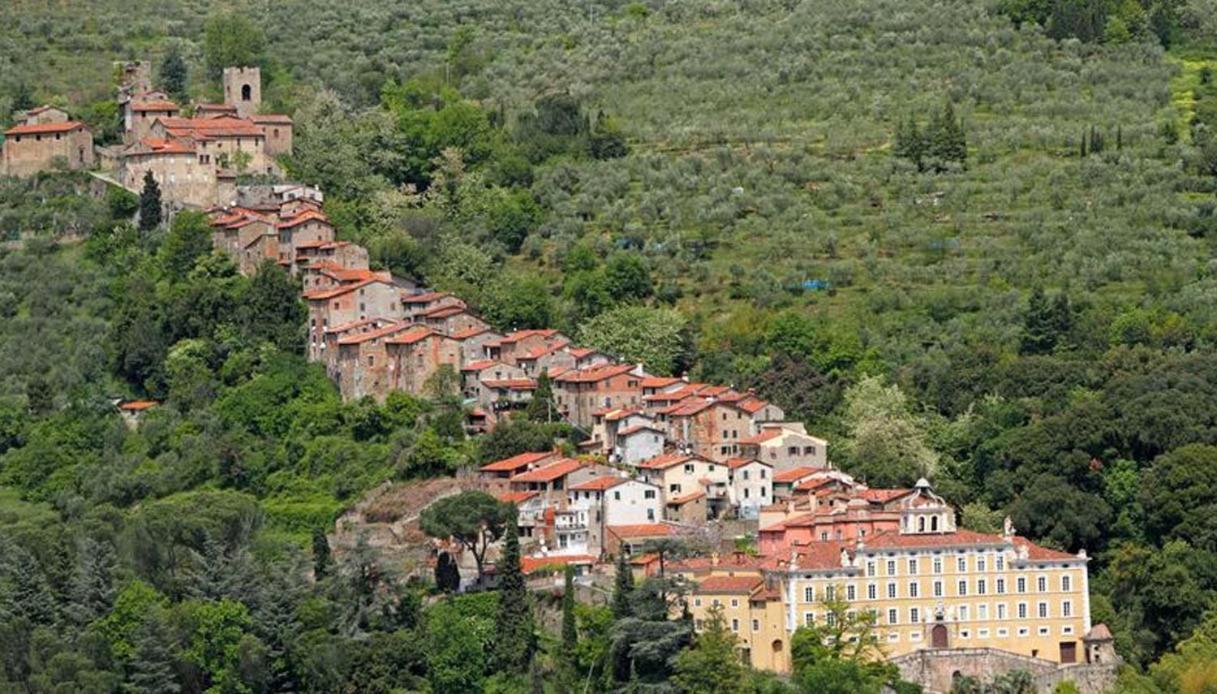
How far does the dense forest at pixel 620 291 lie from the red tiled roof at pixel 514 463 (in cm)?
117

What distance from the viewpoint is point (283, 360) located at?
10388 cm

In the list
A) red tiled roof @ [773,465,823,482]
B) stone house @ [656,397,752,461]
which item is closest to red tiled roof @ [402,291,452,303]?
stone house @ [656,397,752,461]

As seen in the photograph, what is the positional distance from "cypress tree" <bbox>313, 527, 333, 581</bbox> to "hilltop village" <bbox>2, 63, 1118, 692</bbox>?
3425mm

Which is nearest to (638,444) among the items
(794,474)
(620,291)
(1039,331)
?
(794,474)

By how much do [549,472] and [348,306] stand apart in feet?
48.7

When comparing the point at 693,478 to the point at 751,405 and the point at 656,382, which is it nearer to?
the point at 751,405

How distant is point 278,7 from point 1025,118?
3599 centimetres

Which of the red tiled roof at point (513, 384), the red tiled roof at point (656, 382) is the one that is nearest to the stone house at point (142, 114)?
the red tiled roof at point (513, 384)

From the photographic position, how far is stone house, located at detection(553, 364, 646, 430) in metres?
98.1

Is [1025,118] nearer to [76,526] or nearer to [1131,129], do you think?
[1131,129]

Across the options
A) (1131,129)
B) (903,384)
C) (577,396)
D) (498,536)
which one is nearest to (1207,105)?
(1131,129)

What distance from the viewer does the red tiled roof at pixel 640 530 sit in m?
88.6

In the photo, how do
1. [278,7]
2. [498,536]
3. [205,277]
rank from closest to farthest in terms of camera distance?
[498,536] → [205,277] → [278,7]

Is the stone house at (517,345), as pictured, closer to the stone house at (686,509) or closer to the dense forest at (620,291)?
the dense forest at (620,291)
